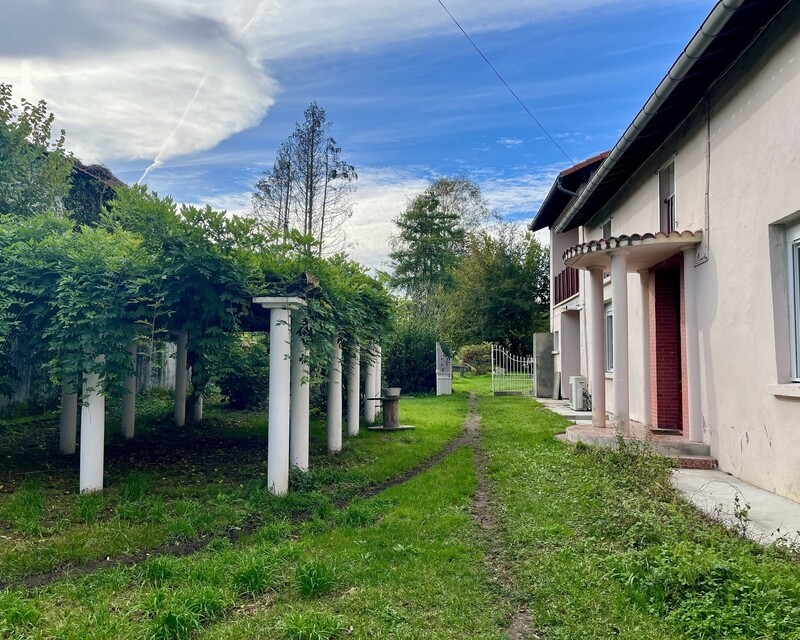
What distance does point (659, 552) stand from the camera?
13.8 feet

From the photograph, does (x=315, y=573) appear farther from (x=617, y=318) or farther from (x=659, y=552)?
(x=617, y=318)

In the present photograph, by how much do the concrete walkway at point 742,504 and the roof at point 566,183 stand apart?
1046cm

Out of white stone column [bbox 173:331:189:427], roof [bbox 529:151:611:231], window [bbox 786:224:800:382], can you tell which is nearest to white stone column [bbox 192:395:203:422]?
white stone column [bbox 173:331:189:427]

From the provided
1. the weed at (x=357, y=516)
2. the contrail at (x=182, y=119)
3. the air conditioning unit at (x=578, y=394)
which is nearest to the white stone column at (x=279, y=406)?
the weed at (x=357, y=516)

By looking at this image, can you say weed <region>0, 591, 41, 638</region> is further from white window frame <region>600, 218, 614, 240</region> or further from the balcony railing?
the balcony railing

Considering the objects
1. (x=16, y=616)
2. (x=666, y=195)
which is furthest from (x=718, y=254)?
(x=16, y=616)

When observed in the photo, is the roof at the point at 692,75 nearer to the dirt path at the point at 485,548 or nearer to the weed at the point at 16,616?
the dirt path at the point at 485,548

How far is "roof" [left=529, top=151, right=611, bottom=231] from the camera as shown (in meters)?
15.9

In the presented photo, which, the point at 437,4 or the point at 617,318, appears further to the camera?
the point at 437,4

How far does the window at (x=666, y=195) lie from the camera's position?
33.0ft

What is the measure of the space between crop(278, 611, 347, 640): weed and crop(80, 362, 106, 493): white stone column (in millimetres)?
4060

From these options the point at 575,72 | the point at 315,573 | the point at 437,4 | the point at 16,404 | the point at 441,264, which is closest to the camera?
the point at 315,573

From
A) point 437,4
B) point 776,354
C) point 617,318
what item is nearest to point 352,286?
point 617,318

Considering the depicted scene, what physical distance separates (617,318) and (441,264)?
2782 cm
